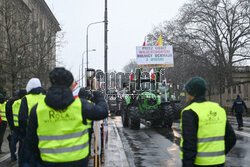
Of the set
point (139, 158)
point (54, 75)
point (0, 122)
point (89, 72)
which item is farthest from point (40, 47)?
point (54, 75)

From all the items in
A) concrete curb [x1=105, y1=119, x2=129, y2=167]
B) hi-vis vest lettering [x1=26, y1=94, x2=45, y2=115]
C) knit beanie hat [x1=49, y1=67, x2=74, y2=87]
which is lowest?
concrete curb [x1=105, y1=119, x2=129, y2=167]

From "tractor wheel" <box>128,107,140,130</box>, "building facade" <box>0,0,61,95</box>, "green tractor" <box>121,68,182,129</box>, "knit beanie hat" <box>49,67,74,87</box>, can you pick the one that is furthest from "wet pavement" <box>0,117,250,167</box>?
"building facade" <box>0,0,61,95</box>

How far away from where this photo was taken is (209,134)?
363cm

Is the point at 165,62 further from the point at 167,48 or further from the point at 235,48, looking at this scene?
the point at 235,48

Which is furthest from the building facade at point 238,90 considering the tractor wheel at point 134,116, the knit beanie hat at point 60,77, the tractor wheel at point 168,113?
the knit beanie hat at point 60,77

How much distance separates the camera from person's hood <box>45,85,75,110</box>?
3305mm

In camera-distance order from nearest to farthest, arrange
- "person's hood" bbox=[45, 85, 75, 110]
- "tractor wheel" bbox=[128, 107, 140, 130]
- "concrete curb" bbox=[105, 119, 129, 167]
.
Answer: "person's hood" bbox=[45, 85, 75, 110]
"concrete curb" bbox=[105, 119, 129, 167]
"tractor wheel" bbox=[128, 107, 140, 130]

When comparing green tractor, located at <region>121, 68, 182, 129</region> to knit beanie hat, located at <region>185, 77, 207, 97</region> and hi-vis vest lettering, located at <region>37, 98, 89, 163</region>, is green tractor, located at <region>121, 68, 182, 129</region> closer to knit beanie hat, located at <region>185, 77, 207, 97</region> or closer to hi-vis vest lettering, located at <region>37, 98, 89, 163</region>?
knit beanie hat, located at <region>185, 77, 207, 97</region>

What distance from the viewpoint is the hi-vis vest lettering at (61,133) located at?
3.34 m

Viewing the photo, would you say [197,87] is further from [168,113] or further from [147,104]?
[147,104]

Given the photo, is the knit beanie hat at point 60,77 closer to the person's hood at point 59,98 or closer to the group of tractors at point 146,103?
the person's hood at point 59,98

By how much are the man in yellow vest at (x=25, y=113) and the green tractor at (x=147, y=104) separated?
34.0 ft

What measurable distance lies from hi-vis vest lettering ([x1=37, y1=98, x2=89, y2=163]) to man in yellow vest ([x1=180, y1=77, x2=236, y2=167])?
1.05m

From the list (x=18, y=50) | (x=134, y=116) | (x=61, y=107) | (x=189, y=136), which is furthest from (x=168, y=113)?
(x=61, y=107)
